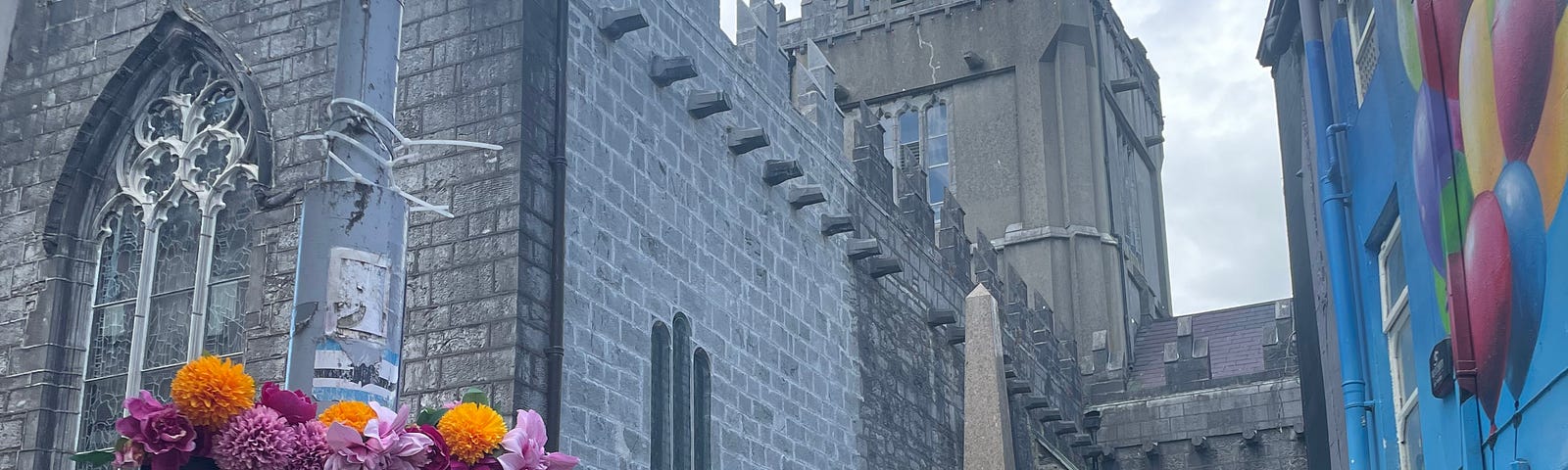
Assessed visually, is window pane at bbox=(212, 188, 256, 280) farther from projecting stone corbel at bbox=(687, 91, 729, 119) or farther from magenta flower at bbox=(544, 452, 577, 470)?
magenta flower at bbox=(544, 452, 577, 470)

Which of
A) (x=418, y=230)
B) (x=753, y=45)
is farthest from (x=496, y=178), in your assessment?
(x=753, y=45)

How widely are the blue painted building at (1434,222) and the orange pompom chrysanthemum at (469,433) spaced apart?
177 inches

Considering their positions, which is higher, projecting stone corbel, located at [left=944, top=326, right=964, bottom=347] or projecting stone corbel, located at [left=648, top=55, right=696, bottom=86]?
projecting stone corbel, located at [left=648, top=55, right=696, bottom=86]

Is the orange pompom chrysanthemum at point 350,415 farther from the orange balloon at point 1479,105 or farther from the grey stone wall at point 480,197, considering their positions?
the grey stone wall at point 480,197

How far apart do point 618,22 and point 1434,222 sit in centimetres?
667

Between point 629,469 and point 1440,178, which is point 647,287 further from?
point 1440,178

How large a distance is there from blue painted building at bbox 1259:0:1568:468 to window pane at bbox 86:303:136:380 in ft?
27.9

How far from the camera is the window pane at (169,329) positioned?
1241 cm

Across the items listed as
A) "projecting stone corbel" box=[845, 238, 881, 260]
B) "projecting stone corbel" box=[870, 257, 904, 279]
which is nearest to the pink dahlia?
"projecting stone corbel" box=[845, 238, 881, 260]

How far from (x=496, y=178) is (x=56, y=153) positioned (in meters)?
3.73

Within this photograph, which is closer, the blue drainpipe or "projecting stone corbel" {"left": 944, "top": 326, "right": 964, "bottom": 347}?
the blue drainpipe

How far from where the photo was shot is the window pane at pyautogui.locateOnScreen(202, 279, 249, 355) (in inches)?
482

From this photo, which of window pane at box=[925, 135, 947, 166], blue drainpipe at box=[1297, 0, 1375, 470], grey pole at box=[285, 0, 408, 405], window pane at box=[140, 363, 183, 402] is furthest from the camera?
window pane at box=[925, 135, 947, 166]

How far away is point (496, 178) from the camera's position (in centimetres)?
1194
